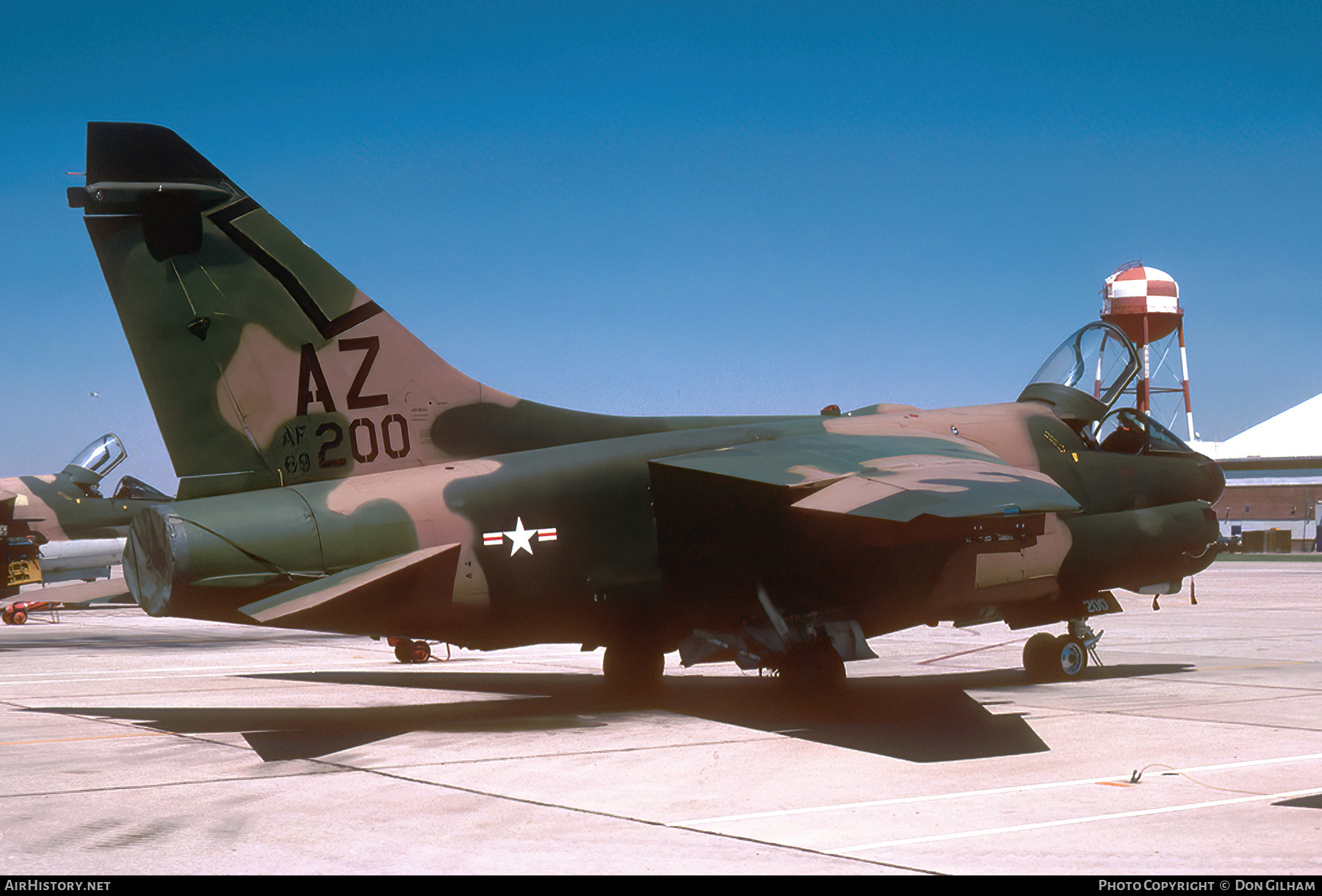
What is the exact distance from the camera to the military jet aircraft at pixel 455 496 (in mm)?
11148

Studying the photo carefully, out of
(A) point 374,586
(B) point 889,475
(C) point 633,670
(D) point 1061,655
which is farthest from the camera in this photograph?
(D) point 1061,655

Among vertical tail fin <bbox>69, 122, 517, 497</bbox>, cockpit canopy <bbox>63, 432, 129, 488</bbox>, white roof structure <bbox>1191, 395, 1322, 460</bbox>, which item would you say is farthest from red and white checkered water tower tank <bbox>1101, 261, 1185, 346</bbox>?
vertical tail fin <bbox>69, 122, 517, 497</bbox>

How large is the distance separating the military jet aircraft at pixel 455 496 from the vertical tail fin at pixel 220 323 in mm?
22

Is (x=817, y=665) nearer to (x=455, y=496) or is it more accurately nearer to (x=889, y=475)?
(x=889, y=475)

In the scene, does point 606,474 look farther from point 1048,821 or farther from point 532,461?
point 1048,821

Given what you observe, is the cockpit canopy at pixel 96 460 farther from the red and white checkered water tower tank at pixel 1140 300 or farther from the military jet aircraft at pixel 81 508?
the red and white checkered water tower tank at pixel 1140 300

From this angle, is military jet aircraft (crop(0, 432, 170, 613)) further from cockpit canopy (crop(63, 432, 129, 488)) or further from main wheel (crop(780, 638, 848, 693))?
main wheel (crop(780, 638, 848, 693))

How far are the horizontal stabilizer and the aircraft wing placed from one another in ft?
8.39

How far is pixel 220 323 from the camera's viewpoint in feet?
39.5

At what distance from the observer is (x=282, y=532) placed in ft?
36.6

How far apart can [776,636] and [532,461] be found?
3.13 meters

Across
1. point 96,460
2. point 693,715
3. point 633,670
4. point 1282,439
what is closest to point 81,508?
point 96,460

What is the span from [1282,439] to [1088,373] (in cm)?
12469
